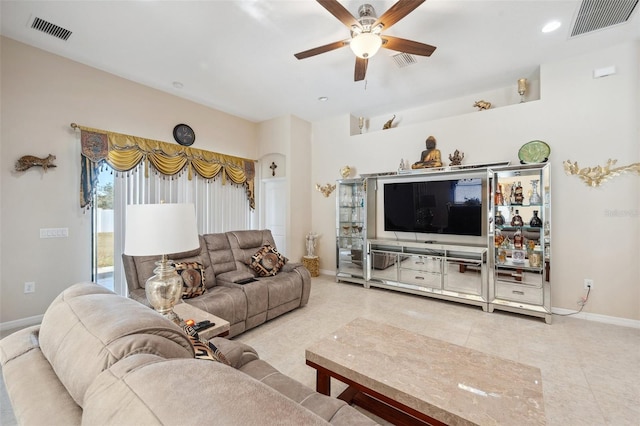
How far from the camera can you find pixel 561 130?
3318 millimetres

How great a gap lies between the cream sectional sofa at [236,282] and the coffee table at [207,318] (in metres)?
0.34

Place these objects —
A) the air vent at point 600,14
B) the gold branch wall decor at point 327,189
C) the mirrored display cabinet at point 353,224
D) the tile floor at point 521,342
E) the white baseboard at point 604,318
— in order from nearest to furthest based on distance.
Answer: the tile floor at point 521,342, the air vent at point 600,14, the white baseboard at point 604,318, the mirrored display cabinet at point 353,224, the gold branch wall decor at point 327,189

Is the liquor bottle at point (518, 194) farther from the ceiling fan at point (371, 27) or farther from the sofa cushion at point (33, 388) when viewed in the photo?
the sofa cushion at point (33, 388)

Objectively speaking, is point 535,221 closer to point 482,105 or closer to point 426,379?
point 482,105

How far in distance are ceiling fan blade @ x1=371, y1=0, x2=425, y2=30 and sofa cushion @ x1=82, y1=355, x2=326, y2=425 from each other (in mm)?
2455

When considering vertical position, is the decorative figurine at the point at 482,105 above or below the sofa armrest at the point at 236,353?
above

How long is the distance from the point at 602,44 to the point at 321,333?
4.40m

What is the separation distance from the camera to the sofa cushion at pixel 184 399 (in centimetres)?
47

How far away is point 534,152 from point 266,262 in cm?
362

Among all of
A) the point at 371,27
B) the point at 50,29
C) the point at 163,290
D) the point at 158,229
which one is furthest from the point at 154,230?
the point at 50,29

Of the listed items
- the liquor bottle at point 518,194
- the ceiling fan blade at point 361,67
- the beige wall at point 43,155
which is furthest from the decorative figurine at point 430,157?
the beige wall at point 43,155

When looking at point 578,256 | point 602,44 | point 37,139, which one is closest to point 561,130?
point 602,44

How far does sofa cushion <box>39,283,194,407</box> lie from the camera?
675 mm

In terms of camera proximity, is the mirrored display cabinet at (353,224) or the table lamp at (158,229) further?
the mirrored display cabinet at (353,224)
